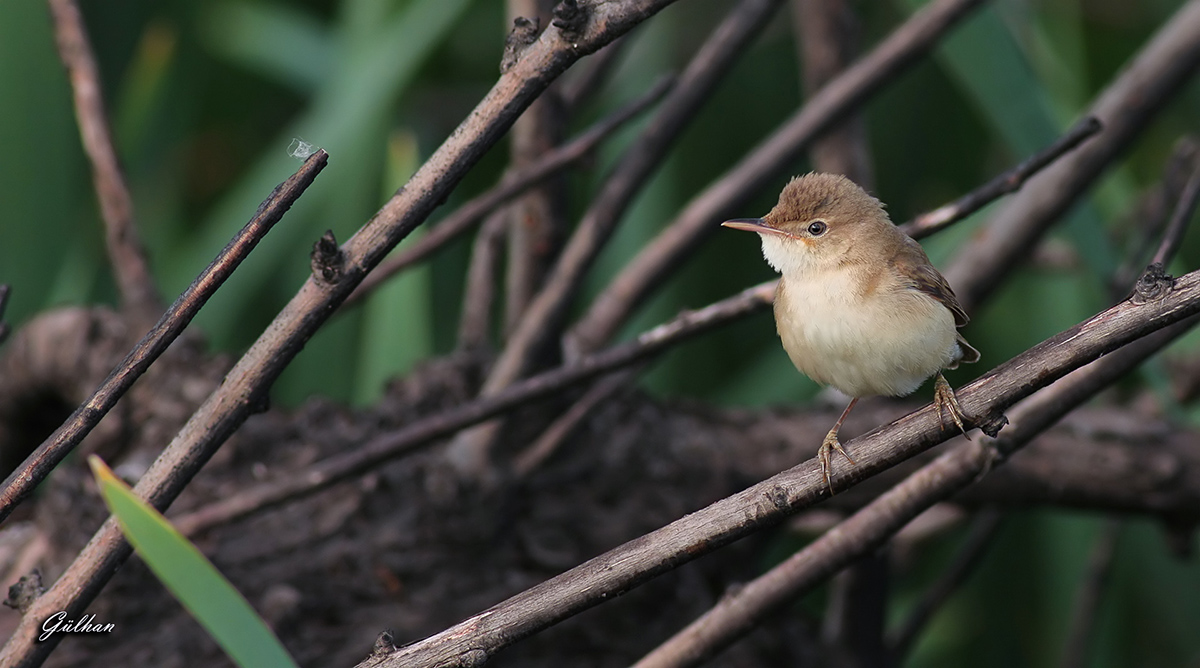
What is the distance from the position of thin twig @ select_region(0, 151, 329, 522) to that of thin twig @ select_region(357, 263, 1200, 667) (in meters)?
0.31

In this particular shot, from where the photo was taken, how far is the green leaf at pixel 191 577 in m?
0.78

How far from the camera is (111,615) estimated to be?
163 centimetres

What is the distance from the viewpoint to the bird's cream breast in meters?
1.27

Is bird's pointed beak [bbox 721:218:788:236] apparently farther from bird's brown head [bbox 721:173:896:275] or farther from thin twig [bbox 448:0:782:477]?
thin twig [bbox 448:0:782:477]

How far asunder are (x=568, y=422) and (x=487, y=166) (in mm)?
1539

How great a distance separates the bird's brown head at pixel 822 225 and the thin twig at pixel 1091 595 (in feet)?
3.77

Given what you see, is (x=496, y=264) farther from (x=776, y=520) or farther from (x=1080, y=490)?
(x=776, y=520)

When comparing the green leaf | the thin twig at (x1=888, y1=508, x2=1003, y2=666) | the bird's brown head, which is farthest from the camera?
the thin twig at (x1=888, y1=508, x2=1003, y2=666)

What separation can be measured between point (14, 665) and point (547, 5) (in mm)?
1233

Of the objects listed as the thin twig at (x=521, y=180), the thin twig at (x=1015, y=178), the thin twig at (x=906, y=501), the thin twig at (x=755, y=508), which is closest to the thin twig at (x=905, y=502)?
the thin twig at (x=906, y=501)

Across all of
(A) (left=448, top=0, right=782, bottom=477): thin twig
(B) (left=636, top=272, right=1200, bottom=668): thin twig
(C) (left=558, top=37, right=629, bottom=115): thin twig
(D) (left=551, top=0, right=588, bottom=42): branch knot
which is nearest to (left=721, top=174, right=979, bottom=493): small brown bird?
(B) (left=636, top=272, right=1200, bottom=668): thin twig

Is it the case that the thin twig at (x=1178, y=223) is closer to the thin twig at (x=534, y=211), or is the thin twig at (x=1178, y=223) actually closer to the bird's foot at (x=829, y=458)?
the bird's foot at (x=829, y=458)

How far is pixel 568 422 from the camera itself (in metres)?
1.88

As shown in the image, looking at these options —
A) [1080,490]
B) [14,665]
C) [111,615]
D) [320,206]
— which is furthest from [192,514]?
[1080,490]
